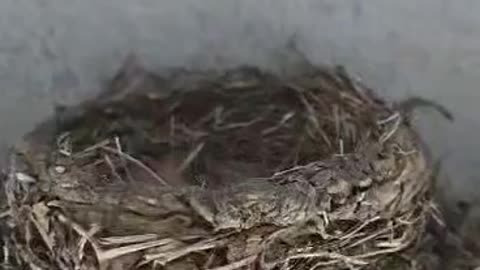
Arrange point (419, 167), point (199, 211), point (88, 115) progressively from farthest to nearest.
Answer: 1. point (88, 115)
2. point (419, 167)
3. point (199, 211)

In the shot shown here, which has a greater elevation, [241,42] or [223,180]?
[241,42]

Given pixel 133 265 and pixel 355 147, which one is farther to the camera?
pixel 355 147

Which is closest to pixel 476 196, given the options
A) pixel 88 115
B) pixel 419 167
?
pixel 419 167

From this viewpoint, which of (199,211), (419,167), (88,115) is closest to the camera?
(199,211)

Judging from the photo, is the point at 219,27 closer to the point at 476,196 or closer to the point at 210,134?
→ the point at 210,134

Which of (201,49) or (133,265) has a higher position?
(201,49)
